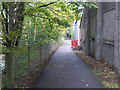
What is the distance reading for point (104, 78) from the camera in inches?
256

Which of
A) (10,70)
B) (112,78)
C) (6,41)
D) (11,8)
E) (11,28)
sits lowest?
(112,78)

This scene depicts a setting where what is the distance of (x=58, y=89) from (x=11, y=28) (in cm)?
319

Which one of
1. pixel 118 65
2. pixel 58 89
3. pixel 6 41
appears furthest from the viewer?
pixel 118 65

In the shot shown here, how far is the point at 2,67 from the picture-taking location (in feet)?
16.0

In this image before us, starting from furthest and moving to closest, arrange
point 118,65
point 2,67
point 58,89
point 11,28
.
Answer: point 118,65 → point 11,28 → point 58,89 → point 2,67

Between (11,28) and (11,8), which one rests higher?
(11,8)

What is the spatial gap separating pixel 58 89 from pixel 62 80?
1120 millimetres

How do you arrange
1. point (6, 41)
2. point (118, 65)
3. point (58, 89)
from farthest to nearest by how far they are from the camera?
1. point (118, 65)
2. point (6, 41)
3. point (58, 89)

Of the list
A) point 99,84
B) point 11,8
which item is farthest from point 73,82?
point 11,8

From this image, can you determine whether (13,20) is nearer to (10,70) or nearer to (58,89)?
(10,70)

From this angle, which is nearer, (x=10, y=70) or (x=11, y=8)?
(x=10, y=70)

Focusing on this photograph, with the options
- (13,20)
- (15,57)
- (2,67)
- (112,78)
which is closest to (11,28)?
(13,20)

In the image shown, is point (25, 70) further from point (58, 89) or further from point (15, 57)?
point (58, 89)

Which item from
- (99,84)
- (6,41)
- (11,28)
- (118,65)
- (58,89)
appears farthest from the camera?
(118,65)
